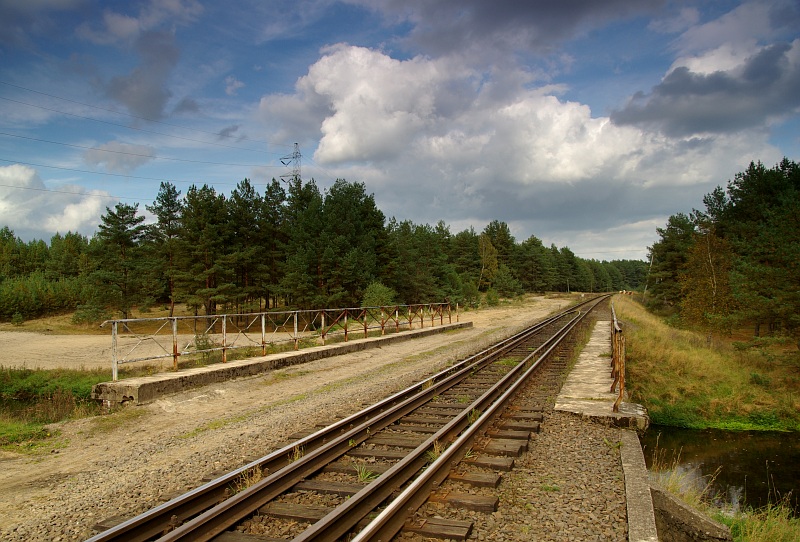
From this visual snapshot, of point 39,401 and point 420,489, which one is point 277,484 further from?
point 39,401

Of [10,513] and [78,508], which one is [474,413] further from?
[10,513]

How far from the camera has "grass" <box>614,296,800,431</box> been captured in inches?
544

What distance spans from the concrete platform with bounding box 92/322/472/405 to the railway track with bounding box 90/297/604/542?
4328 millimetres

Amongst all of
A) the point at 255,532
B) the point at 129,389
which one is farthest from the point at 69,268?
the point at 255,532

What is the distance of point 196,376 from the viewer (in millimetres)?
10523

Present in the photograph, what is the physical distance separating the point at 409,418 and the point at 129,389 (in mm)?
5325

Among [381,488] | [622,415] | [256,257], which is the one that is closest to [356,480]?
[381,488]

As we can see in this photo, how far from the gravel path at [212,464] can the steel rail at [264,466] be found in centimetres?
45

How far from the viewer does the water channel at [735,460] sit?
29.1ft

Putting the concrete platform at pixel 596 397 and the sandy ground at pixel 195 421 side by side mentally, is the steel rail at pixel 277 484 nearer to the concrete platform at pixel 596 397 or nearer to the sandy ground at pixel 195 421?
the sandy ground at pixel 195 421

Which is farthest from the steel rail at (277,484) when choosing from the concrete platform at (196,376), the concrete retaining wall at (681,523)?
the concrete platform at (196,376)

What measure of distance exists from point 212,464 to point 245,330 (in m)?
8.75

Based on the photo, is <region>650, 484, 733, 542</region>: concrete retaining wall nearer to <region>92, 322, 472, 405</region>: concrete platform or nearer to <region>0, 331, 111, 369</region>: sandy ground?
<region>92, 322, 472, 405</region>: concrete platform

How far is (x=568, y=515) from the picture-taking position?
4.46 metres
